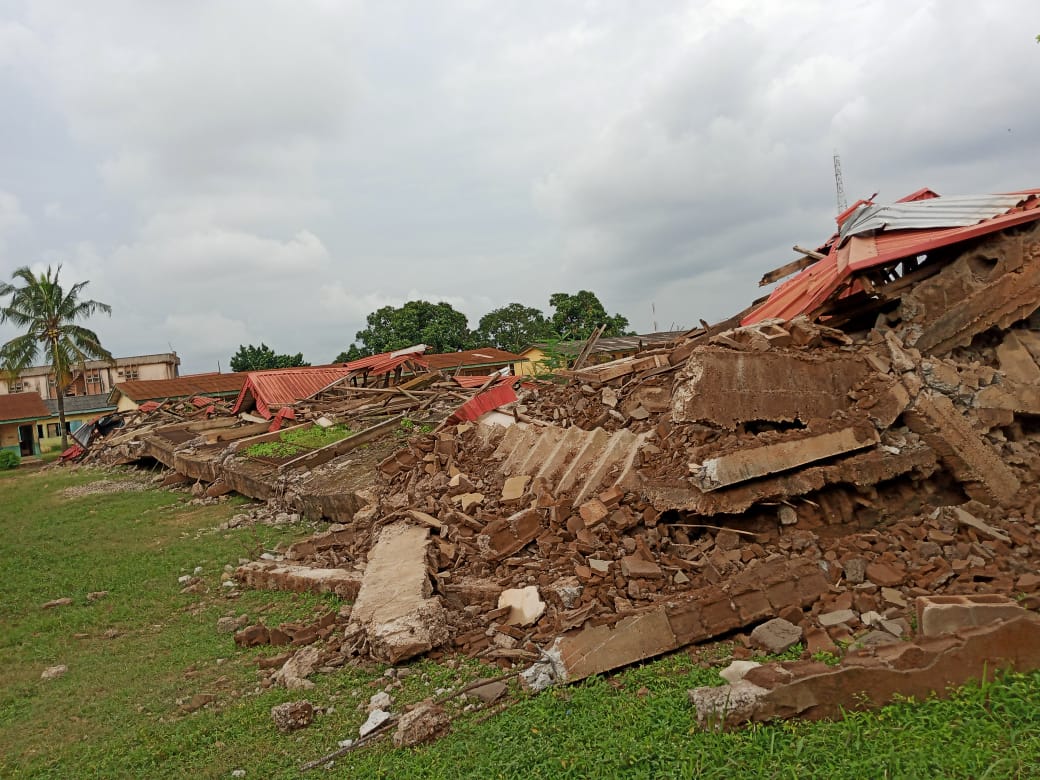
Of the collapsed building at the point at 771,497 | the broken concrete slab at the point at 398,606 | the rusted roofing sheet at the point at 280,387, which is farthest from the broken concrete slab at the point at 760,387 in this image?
the rusted roofing sheet at the point at 280,387

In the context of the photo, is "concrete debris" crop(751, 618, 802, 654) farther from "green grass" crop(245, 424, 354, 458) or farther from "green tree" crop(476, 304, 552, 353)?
"green tree" crop(476, 304, 552, 353)

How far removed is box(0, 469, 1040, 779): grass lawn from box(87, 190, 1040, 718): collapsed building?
0.97 feet

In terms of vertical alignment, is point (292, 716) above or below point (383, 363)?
below

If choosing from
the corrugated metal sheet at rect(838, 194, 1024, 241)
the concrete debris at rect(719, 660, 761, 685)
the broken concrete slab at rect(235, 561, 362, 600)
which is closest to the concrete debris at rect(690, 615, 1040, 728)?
the concrete debris at rect(719, 660, 761, 685)

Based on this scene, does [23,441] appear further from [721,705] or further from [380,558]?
[721,705]

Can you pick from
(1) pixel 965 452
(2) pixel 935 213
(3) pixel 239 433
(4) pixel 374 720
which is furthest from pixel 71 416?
(1) pixel 965 452

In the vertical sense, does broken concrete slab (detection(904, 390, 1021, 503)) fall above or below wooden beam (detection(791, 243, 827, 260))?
below

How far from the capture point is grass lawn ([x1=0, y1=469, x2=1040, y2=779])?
10.1ft

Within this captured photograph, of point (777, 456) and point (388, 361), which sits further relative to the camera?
point (388, 361)

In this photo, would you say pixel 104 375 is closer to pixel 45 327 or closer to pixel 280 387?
pixel 45 327

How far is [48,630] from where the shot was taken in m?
6.76

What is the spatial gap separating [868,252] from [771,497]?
3413mm

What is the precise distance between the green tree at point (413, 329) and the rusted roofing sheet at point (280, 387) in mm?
22303

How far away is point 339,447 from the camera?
1290cm
